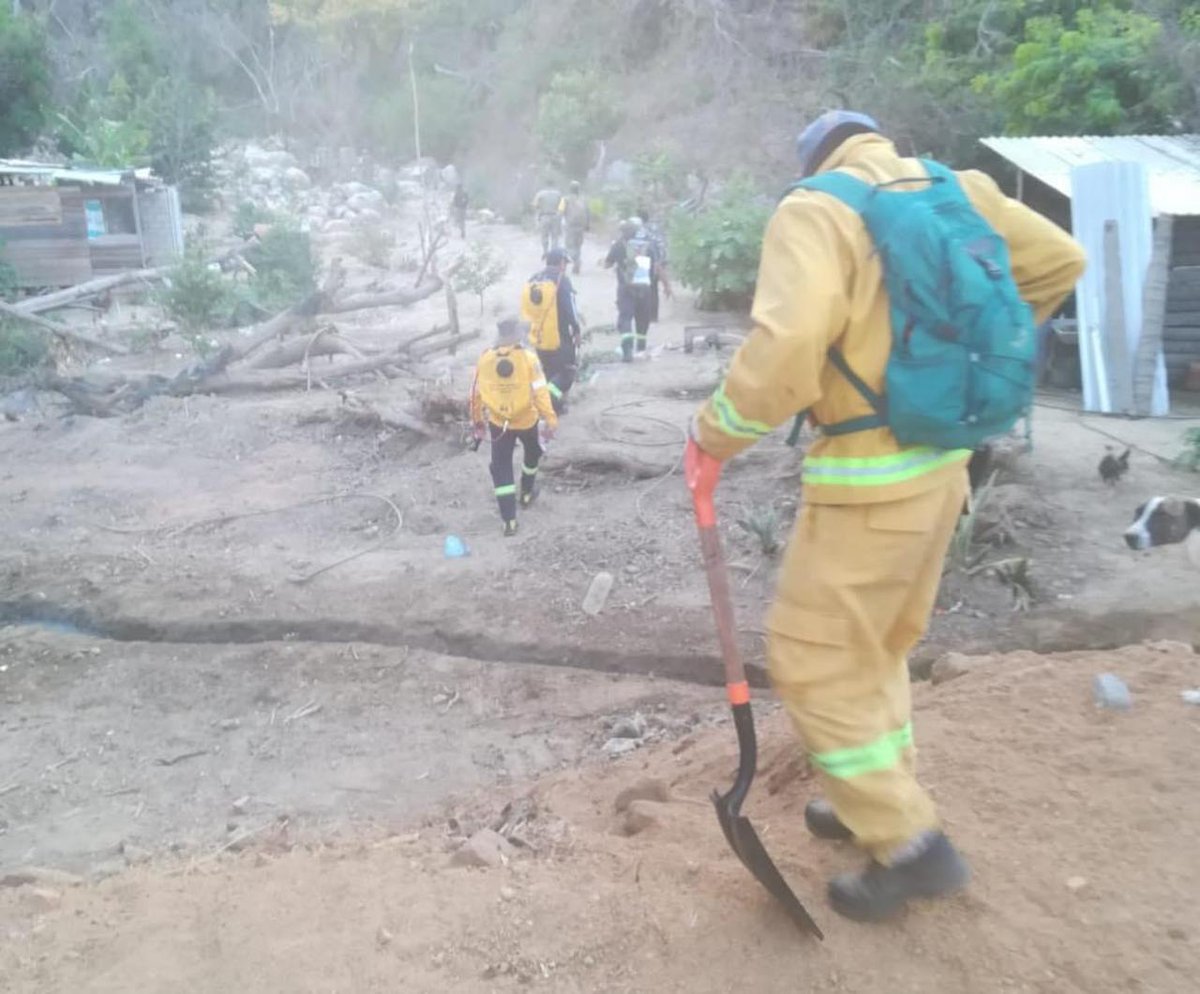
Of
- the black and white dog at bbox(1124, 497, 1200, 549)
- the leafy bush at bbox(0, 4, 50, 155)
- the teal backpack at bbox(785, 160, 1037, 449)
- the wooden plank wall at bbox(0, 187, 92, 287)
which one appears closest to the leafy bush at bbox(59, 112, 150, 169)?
the leafy bush at bbox(0, 4, 50, 155)

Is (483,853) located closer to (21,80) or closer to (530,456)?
(530,456)

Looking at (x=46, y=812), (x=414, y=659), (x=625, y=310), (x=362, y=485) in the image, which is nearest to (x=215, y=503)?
(x=362, y=485)

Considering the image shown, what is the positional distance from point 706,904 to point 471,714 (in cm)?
295

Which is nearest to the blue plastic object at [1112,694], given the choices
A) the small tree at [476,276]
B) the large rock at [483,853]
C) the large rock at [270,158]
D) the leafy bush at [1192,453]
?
the large rock at [483,853]

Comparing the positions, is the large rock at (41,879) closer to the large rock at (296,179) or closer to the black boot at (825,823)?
the black boot at (825,823)

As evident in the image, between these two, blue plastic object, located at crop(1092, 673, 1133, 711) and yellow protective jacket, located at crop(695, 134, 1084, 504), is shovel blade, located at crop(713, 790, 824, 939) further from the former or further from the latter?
blue plastic object, located at crop(1092, 673, 1133, 711)

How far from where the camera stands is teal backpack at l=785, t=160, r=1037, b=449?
8.63 feet

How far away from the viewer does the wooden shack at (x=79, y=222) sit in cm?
1991

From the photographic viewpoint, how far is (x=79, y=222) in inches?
797

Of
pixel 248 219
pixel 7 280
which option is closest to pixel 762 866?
pixel 7 280

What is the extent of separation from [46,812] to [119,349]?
11.0 meters

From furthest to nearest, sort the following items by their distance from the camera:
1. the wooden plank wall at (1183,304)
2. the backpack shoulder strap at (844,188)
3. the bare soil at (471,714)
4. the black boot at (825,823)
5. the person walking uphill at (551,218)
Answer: the person walking uphill at (551,218) → the wooden plank wall at (1183,304) → the black boot at (825,823) → the bare soil at (471,714) → the backpack shoulder strap at (844,188)

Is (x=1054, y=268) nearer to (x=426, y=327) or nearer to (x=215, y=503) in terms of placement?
(x=215, y=503)

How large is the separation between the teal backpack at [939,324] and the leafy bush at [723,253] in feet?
41.5
